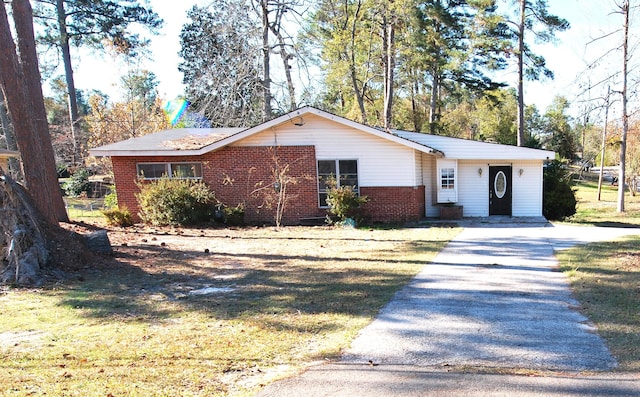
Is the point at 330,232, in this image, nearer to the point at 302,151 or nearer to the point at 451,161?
the point at 302,151

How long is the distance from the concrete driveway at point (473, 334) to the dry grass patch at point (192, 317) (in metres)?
0.34

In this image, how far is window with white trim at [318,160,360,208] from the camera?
14828 mm

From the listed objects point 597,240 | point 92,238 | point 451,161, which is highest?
point 451,161

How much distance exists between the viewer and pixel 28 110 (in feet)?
31.1

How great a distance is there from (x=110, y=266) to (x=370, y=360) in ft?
20.3

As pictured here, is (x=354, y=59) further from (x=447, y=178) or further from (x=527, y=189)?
(x=527, y=189)

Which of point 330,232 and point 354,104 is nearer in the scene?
point 330,232

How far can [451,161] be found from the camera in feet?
51.8

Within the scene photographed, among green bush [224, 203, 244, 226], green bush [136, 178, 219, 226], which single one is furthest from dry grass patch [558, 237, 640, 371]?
green bush [136, 178, 219, 226]

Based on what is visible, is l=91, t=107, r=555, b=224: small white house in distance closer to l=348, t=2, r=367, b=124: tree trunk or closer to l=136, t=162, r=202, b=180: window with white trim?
l=136, t=162, r=202, b=180: window with white trim

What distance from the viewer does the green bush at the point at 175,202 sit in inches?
549

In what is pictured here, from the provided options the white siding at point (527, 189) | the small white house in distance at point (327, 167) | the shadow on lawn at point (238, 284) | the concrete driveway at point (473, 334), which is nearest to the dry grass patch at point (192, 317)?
the shadow on lawn at point (238, 284)

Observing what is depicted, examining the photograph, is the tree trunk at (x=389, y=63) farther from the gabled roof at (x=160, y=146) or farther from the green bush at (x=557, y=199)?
the gabled roof at (x=160, y=146)

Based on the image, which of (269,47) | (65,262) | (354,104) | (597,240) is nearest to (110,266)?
(65,262)
